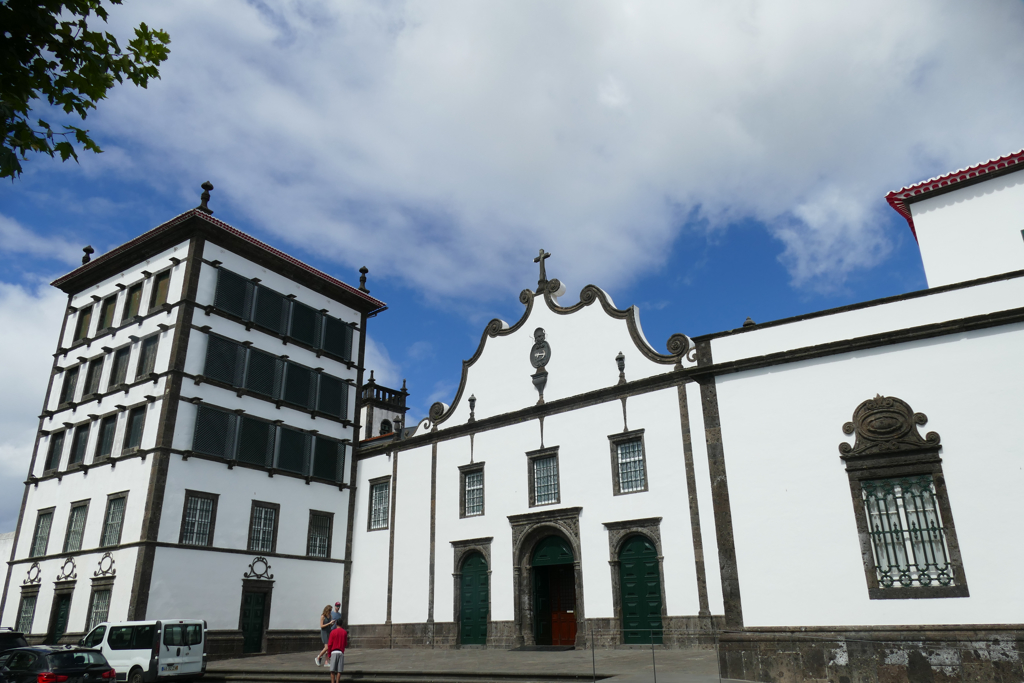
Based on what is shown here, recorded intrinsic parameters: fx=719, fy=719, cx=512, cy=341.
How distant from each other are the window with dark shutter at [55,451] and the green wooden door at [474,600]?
48.7ft

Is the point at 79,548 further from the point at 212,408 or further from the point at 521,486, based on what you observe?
the point at 521,486

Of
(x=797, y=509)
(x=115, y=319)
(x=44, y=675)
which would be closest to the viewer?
(x=44, y=675)

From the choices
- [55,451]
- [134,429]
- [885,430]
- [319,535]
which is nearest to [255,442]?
[134,429]

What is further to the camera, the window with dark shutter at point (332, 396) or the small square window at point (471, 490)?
the window with dark shutter at point (332, 396)

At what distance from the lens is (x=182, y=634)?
1695 cm

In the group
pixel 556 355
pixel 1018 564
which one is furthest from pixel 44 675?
pixel 1018 564

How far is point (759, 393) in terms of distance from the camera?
47.0 feet

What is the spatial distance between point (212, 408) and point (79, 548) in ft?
19.2

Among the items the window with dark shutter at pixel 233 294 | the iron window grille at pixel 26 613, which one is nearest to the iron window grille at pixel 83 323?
the window with dark shutter at pixel 233 294

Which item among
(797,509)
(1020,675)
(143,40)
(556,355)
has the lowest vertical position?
(1020,675)

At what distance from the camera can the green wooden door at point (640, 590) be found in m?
18.2

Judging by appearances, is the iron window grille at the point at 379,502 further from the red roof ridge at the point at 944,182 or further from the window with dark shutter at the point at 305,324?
the red roof ridge at the point at 944,182

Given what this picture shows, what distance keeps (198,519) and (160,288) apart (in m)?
7.91

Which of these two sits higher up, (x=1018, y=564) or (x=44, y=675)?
(x=1018, y=564)
